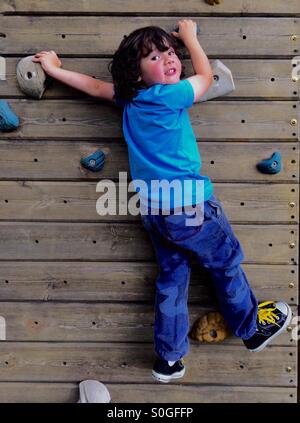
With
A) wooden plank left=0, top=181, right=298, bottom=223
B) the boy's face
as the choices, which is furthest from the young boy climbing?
wooden plank left=0, top=181, right=298, bottom=223

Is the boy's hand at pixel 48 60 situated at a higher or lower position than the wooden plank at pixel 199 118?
higher

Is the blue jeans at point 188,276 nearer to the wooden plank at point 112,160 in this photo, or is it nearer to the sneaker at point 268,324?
the sneaker at point 268,324

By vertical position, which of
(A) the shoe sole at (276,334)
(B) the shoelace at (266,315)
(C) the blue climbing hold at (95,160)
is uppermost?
(C) the blue climbing hold at (95,160)

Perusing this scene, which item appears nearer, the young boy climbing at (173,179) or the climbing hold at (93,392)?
the young boy climbing at (173,179)

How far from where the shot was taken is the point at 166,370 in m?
1.54

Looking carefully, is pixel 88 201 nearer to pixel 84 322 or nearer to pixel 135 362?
pixel 84 322

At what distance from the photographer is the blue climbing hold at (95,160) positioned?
1.53 m

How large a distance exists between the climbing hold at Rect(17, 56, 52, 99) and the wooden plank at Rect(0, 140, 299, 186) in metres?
0.16

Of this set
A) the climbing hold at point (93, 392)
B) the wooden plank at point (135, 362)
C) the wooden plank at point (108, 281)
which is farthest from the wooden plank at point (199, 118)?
the climbing hold at point (93, 392)

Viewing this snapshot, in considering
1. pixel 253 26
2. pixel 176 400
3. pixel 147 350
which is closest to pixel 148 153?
pixel 253 26

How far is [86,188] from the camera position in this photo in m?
1.58

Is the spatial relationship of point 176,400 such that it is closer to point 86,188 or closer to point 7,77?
point 86,188

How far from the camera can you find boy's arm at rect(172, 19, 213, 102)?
1.41m

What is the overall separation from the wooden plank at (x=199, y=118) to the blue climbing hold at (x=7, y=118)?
26 millimetres
